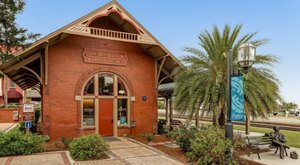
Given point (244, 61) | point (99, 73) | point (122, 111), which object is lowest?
point (122, 111)

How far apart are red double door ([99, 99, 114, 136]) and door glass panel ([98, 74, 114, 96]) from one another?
49 centimetres

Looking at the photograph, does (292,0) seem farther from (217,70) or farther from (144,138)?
(144,138)

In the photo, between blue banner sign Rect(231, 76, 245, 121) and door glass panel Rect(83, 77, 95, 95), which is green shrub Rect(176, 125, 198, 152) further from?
door glass panel Rect(83, 77, 95, 95)

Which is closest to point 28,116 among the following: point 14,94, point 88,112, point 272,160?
point 88,112

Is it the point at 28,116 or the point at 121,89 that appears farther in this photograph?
the point at 121,89

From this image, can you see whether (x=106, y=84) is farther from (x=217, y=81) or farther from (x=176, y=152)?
(x=217, y=81)

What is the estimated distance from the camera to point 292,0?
12.7m

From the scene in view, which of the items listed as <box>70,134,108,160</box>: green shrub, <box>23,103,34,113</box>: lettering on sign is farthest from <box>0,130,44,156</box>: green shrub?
<box>70,134,108,160</box>: green shrub

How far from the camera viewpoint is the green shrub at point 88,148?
30.6ft

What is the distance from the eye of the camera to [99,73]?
14.1m

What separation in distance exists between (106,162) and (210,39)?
7.64 metres

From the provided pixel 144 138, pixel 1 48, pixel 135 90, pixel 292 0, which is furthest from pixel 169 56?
Result: pixel 1 48

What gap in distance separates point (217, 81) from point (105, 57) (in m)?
7.07

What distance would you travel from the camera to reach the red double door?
558 inches
